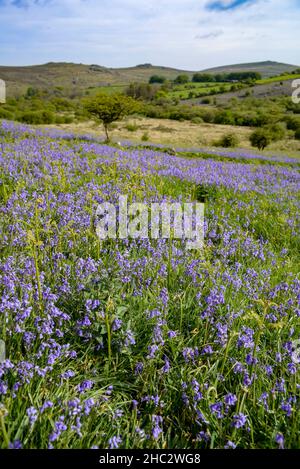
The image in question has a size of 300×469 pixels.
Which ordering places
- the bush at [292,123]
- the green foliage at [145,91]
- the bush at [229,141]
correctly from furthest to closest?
the green foliage at [145,91], the bush at [292,123], the bush at [229,141]

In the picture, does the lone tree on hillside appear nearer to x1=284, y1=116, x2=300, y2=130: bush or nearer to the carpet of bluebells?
the carpet of bluebells

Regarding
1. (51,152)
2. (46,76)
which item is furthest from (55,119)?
(46,76)

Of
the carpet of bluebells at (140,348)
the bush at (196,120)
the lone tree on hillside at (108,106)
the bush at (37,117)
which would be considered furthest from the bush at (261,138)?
A: the carpet of bluebells at (140,348)

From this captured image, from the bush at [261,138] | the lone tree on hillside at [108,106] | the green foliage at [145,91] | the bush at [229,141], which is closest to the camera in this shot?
the lone tree on hillside at [108,106]

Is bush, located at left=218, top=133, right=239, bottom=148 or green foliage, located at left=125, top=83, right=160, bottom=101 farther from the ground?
green foliage, located at left=125, top=83, right=160, bottom=101

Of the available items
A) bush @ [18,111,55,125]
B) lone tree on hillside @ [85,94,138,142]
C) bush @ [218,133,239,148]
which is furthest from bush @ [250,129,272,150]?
bush @ [18,111,55,125]

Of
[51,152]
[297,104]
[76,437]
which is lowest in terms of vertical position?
[76,437]

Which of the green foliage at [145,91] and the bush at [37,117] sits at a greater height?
the green foliage at [145,91]

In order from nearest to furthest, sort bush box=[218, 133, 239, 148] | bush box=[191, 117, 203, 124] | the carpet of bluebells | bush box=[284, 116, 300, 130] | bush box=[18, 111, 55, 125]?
the carpet of bluebells < bush box=[218, 133, 239, 148] < bush box=[18, 111, 55, 125] < bush box=[284, 116, 300, 130] < bush box=[191, 117, 203, 124]

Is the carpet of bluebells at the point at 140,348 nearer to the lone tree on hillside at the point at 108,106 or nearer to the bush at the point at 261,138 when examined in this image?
the lone tree on hillside at the point at 108,106

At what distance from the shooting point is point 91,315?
3.02 metres

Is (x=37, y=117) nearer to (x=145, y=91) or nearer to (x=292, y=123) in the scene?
(x=292, y=123)
